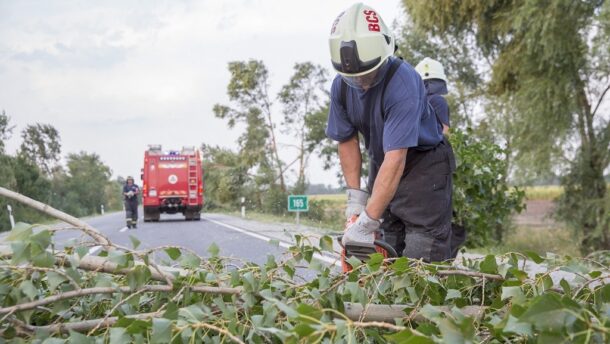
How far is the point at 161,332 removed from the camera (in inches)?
51.8

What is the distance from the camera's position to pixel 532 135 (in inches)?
515

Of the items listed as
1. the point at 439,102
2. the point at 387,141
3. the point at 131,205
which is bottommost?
the point at 131,205

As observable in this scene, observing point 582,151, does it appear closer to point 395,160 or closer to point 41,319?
point 395,160

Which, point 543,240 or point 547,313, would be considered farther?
point 543,240

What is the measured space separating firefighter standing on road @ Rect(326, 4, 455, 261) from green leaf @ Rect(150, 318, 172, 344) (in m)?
1.51

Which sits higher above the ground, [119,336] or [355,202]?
[355,202]

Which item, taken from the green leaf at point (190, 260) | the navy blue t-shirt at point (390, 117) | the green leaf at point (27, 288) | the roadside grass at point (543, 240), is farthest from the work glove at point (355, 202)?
the roadside grass at point (543, 240)

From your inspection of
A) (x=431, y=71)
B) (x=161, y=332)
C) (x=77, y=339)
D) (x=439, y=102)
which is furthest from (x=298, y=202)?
(x=161, y=332)

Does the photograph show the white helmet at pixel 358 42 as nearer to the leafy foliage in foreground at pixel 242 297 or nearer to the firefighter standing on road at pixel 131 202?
the leafy foliage in foreground at pixel 242 297

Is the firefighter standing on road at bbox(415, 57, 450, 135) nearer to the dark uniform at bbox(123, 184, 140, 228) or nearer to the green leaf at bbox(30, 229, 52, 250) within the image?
the green leaf at bbox(30, 229, 52, 250)

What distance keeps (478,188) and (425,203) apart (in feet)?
10.9

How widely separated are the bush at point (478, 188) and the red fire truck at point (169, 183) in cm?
1851

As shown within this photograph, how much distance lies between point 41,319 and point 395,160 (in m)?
1.80

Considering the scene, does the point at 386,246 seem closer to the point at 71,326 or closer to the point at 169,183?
the point at 71,326
